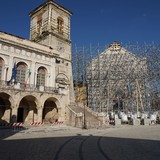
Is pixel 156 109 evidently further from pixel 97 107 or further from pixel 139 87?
pixel 97 107

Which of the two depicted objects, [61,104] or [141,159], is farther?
[61,104]

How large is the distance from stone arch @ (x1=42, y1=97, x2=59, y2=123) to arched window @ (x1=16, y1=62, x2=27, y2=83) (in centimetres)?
454

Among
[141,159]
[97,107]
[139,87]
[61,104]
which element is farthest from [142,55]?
[141,159]

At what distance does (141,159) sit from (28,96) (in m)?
17.8

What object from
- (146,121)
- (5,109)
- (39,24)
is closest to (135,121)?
(146,121)

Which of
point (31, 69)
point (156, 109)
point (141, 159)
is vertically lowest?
point (141, 159)

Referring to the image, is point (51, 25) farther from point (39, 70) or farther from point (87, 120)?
point (87, 120)

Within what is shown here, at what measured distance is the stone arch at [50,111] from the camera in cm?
2527

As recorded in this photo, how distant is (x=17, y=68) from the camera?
23.9m

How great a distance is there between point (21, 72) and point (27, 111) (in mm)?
5233

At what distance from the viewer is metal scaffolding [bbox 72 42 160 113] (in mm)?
29797

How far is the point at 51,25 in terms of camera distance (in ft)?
96.5

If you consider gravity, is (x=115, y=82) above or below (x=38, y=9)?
below

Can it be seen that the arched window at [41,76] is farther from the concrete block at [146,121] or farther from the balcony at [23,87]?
the concrete block at [146,121]
